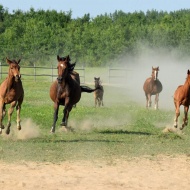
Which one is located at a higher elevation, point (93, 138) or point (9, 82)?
point (9, 82)

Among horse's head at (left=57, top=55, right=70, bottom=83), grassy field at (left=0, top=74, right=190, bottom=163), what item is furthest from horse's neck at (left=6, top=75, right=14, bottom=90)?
horse's head at (left=57, top=55, right=70, bottom=83)

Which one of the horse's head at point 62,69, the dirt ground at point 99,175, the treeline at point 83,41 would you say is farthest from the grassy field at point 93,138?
the treeline at point 83,41

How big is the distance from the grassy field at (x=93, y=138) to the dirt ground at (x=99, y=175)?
3.08 feet

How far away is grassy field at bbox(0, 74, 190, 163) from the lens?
1688 centimetres

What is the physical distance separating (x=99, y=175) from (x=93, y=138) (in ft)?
23.9

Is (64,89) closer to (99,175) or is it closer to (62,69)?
(62,69)

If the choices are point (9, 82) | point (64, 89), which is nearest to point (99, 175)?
point (9, 82)

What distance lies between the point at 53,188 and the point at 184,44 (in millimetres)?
83136

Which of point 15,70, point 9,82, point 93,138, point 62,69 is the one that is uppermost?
point 15,70

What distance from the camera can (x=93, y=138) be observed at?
2091 cm

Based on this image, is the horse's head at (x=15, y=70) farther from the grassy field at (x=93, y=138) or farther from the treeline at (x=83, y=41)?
the treeline at (x=83, y=41)

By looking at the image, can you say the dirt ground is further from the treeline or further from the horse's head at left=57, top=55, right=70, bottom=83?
the treeline

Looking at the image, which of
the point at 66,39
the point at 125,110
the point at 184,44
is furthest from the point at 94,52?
the point at 125,110

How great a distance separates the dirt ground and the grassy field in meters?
0.94
